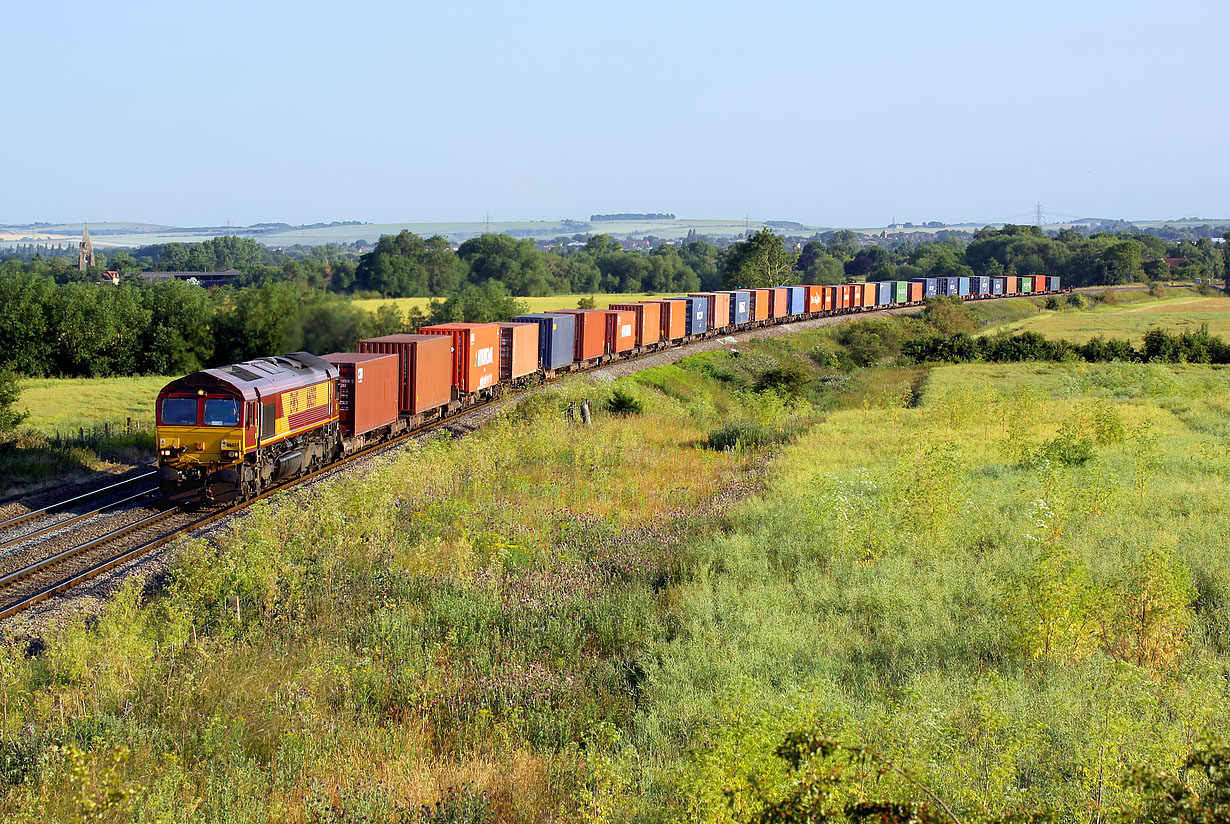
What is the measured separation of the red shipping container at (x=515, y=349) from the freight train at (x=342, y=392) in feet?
0.16

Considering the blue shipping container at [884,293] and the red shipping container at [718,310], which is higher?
the blue shipping container at [884,293]

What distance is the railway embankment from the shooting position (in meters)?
7.82

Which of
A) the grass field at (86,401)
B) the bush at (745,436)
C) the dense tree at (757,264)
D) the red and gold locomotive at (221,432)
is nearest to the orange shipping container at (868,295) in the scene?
the dense tree at (757,264)

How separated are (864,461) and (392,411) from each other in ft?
46.9

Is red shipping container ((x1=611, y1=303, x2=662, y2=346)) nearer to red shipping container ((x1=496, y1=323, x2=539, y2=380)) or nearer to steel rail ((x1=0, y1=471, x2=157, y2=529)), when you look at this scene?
red shipping container ((x1=496, y1=323, x2=539, y2=380))

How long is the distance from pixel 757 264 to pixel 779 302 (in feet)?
107

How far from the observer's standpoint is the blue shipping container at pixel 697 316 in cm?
5891

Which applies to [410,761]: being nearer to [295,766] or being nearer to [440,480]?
[295,766]

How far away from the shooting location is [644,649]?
12.0 meters

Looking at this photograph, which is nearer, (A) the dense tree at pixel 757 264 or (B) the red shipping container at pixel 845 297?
(B) the red shipping container at pixel 845 297

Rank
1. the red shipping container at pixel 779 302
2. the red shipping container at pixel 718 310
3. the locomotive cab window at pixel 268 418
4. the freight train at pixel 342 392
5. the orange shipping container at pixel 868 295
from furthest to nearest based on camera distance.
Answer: the orange shipping container at pixel 868 295, the red shipping container at pixel 779 302, the red shipping container at pixel 718 310, the locomotive cab window at pixel 268 418, the freight train at pixel 342 392

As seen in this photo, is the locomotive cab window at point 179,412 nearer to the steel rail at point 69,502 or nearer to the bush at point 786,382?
the steel rail at point 69,502

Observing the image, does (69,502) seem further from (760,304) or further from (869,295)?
(869,295)

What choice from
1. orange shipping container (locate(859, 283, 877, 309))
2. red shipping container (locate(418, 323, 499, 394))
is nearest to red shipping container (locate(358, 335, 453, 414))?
red shipping container (locate(418, 323, 499, 394))
